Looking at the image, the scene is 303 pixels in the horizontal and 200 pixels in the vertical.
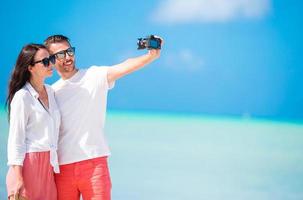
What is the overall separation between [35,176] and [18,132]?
15 cm

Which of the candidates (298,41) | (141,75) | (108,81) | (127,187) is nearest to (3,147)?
(127,187)

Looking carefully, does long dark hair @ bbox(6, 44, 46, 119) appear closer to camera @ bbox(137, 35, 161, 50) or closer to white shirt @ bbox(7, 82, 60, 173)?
white shirt @ bbox(7, 82, 60, 173)

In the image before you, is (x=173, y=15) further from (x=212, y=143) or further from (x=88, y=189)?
(x=88, y=189)

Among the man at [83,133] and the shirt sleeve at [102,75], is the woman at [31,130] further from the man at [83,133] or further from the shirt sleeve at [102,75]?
the shirt sleeve at [102,75]

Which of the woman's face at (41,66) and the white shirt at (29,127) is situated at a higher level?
the woman's face at (41,66)

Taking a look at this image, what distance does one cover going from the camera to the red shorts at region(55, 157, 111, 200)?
2010mm

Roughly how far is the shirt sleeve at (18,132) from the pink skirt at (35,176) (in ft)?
0.13

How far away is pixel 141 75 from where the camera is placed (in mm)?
12680

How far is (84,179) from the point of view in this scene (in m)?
2.02

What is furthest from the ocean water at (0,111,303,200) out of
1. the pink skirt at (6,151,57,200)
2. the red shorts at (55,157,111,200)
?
the pink skirt at (6,151,57,200)

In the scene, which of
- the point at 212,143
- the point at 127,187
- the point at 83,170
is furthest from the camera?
the point at 212,143

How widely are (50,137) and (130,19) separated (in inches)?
436

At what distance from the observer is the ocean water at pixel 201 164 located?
4.34m

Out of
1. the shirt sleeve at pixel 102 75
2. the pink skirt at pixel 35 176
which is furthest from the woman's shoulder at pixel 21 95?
the shirt sleeve at pixel 102 75
